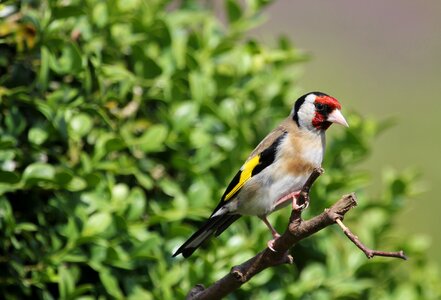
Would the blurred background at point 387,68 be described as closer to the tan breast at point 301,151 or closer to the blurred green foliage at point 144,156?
the blurred green foliage at point 144,156

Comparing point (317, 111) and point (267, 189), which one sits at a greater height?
point (317, 111)

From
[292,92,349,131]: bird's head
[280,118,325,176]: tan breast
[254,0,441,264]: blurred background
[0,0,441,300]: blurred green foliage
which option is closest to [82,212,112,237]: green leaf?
[0,0,441,300]: blurred green foliage

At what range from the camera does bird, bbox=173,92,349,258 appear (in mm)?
4590

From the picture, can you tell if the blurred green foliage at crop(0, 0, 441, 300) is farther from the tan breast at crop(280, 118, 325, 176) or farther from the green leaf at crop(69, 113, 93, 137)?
the tan breast at crop(280, 118, 325, 176)

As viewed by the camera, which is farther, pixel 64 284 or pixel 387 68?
pixel 387 68

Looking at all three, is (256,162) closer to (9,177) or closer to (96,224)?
(96,224)

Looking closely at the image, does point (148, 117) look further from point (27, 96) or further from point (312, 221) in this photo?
point (312, 221)

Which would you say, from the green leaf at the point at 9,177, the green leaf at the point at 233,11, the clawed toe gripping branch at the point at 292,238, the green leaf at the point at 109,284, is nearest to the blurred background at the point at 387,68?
the green leaf at the point at 233,11

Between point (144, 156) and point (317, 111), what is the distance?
0.87 metres

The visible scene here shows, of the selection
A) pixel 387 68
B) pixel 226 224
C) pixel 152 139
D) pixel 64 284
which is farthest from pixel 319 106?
pixel 387 68

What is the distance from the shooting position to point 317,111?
15.4 ft

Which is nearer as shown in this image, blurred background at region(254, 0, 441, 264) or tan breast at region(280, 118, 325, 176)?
tan breast at region(280, 118, 325, 176)

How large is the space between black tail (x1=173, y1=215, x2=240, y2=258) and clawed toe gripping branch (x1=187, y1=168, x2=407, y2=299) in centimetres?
33

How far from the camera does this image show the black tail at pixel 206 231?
14.6 feet
